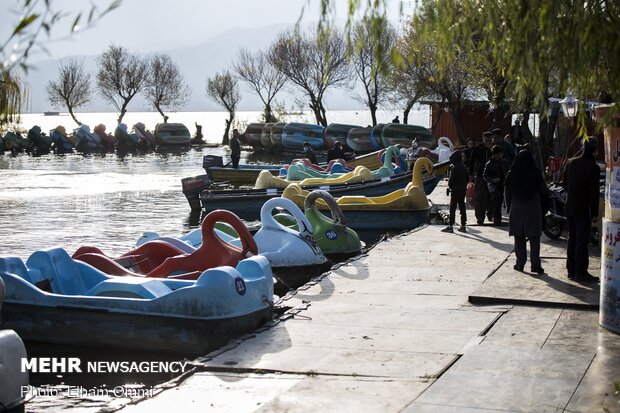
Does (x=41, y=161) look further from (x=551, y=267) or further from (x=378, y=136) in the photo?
(x=551, y=267)

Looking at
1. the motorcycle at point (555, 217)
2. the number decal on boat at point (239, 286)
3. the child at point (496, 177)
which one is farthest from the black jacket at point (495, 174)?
the number decal on boat at point (239, 286)

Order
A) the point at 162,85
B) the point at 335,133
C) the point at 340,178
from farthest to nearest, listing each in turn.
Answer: the point at 162,85, the point at 335,133, the point at 340,178

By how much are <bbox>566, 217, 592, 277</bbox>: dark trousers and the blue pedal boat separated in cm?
357

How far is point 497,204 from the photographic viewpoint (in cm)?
1834

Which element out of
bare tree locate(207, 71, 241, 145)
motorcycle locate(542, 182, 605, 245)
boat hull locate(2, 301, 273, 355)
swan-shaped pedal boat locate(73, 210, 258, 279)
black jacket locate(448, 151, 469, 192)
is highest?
bare tree locate(207, 71, 241, 145)

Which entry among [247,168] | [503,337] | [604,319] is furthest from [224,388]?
[247,168]

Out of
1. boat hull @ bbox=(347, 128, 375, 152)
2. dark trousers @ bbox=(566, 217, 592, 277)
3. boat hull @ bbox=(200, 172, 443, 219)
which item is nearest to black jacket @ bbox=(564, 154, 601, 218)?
dark trousers @ bbox=(566, 217, 592, 277)

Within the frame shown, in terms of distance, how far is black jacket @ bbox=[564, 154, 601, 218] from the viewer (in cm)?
1085

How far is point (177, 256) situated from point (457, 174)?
6998 mm

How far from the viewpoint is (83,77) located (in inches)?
3863

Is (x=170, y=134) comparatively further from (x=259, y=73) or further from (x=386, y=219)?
(x=386, y=219)

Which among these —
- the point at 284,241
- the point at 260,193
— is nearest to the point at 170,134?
the point at 260,193

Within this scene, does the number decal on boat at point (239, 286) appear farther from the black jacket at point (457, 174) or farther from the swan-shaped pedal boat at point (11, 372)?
the black jacket at point (457, 174)

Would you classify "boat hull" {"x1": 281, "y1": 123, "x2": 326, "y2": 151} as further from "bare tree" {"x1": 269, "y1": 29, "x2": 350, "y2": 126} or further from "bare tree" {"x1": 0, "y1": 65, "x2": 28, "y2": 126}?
"bare tree" {"x1": 0, "y1": 65, "x2": 28, "y2": 126}
